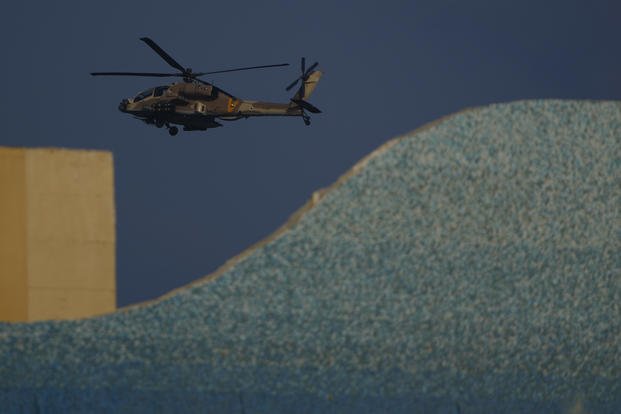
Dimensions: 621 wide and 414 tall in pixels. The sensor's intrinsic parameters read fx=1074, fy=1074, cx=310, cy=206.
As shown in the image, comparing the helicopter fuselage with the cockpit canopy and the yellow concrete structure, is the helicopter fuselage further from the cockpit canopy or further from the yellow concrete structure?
the yellow concrete structure

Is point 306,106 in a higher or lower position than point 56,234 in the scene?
higher

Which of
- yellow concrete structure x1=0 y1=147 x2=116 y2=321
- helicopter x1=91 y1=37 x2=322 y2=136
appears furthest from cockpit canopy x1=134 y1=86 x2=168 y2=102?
yellow concrete structure x1=0 y1=147 x2=116 y2=321

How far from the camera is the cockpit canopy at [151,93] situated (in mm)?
35062

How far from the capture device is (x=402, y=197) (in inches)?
564

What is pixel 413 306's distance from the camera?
1440 cm

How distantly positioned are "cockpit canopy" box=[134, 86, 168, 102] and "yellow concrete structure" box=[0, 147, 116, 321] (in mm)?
20915

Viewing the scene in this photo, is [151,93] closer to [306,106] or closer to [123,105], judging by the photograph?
[123,105]

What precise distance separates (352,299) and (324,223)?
3.58 ft

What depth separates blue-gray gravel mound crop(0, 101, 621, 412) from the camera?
13.7 m

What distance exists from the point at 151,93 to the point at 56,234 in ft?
69.7

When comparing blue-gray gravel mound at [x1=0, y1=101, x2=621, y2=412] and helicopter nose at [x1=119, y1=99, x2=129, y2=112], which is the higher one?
helicopter nose at [x1=119, y1=99, x2=129, y2=112]

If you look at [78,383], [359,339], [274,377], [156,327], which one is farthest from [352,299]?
[78,383]

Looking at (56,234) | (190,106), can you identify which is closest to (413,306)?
(56,234)

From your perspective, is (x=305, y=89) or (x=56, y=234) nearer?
(x=56, y=234)
